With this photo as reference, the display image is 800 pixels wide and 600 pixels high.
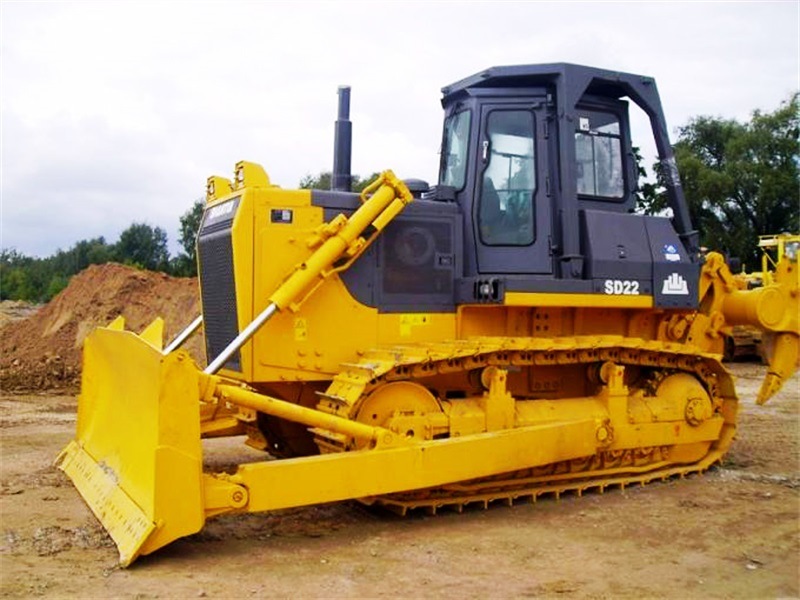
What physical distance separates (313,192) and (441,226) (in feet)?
3.73

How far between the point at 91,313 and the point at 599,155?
50.0 ft

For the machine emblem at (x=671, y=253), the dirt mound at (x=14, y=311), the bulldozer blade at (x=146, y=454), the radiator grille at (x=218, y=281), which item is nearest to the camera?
the bulldozer blade at (x=146, y=454)

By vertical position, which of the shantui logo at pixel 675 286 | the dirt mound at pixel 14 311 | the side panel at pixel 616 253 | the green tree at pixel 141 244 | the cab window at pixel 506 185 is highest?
the green tree at pixel 141 244

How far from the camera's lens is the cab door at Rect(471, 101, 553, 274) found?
24.4 ft

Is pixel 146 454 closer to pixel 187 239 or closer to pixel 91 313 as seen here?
pixel 91 313

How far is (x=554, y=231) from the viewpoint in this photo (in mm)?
7449

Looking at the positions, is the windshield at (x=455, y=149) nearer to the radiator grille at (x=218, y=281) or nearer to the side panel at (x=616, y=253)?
the side panel at (x=616, y=253)

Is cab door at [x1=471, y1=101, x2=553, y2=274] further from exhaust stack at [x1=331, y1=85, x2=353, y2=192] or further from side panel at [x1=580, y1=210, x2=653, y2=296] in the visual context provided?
exhaust stack at [x1=331, y1=85, x2=353, y2=192]

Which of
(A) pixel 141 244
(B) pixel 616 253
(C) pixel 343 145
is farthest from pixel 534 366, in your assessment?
(A) pixel 141 244

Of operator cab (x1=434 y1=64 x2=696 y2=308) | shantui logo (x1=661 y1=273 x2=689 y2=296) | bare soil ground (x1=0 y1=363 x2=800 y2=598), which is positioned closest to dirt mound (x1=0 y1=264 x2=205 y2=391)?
operator cab (x1=434 y1=64 x2=696 y2=308)

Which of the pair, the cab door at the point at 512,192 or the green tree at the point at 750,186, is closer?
the cab door at the point at 512,192

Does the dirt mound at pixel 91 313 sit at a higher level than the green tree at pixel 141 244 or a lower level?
lower

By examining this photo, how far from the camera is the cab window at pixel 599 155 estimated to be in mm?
7793

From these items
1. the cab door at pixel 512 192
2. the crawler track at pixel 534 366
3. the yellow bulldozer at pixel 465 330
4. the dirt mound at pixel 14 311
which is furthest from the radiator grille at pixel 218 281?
the dirt mound at pixel 14 311
